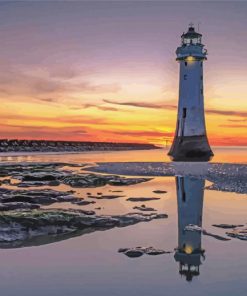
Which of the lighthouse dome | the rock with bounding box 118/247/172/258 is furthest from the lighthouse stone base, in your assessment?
the rock with bounding box 118/247/172/258

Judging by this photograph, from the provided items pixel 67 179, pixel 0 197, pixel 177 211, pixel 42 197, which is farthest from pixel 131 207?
pixel 67 179

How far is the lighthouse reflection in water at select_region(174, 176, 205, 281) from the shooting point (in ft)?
23.2

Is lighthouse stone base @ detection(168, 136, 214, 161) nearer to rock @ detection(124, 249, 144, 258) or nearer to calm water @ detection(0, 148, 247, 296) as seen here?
calm water @ detection(0, 148, 247, 296)

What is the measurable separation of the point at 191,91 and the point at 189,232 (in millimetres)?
27797

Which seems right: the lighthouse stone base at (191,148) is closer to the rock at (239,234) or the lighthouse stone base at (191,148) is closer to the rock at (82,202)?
the rock at (82,202)

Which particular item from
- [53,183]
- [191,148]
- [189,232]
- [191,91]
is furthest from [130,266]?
[191,148]

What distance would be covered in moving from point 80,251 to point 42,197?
249 inches

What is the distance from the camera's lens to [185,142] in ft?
122

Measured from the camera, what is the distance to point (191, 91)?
1415 inches

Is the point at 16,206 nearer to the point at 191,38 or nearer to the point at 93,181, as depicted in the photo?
the point at 93,181

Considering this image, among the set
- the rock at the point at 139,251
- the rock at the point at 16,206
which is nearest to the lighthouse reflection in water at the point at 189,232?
the rock at the point at 139,251

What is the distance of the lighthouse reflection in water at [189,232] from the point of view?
7.08 m

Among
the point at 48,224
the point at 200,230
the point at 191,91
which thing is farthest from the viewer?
the point at 191,91

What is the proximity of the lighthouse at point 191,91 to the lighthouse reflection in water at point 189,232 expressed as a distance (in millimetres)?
16654
